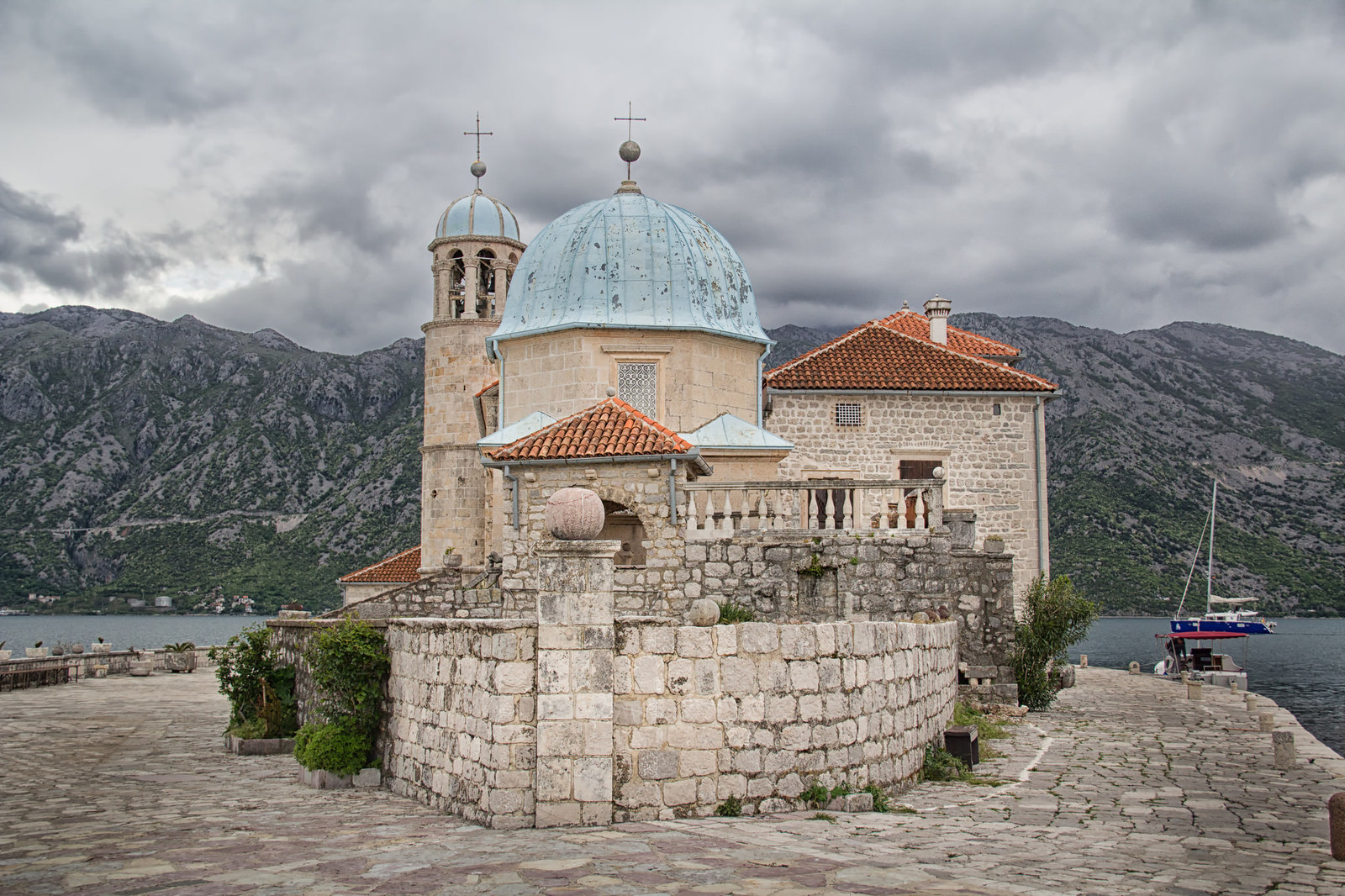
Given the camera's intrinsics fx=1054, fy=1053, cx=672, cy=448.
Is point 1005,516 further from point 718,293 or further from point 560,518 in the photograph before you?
point 560,518

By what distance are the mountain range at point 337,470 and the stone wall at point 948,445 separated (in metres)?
60.8

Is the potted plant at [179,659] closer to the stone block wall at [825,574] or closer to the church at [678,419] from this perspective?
the church at [678,419]

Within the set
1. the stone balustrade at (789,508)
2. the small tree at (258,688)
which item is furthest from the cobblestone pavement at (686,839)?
the stone balustrade at (789,508)

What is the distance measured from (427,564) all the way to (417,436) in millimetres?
80844

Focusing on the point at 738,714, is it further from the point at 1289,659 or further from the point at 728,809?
the point at 1289,659

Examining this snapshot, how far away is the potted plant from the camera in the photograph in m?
33.6

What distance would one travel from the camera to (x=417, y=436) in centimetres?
10631

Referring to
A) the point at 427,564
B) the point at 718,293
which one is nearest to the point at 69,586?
the point at 427,564

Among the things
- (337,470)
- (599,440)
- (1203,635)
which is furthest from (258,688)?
(337,470)

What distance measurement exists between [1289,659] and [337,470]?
275ft

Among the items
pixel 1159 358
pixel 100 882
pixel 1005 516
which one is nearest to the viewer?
pixel 100 882

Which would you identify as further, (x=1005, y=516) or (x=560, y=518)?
(x=1005, y=516)

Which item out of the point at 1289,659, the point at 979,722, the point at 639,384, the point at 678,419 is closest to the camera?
the point at 979,722

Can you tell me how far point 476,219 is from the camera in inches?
1166
